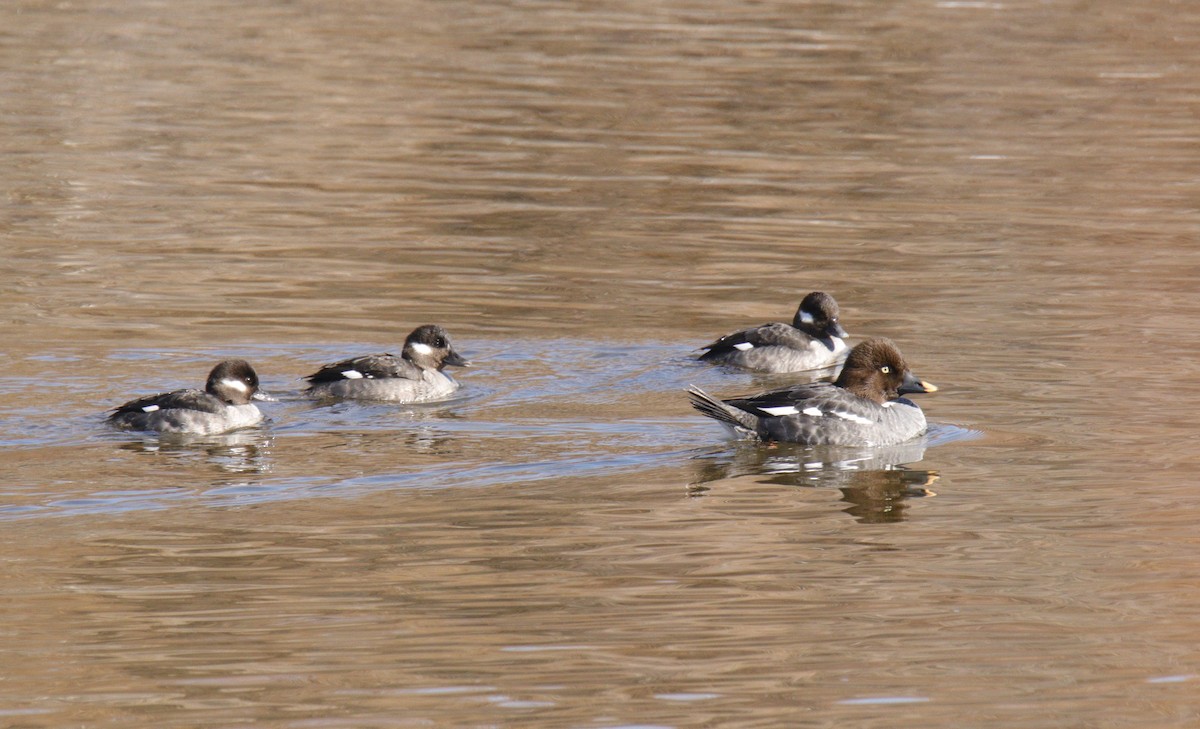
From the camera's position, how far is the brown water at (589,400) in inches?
315

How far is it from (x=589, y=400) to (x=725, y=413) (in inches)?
54.8

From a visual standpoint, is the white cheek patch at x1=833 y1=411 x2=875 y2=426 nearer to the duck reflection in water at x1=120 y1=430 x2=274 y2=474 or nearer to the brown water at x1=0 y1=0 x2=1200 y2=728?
the brown water at x1=0 y1=0 x2=1200 y2=728

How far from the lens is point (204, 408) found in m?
12.5

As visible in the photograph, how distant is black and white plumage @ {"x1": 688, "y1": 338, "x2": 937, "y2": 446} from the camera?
1252 cm

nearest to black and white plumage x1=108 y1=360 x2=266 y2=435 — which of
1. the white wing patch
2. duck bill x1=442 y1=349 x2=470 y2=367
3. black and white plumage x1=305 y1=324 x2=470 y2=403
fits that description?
the white wing patch

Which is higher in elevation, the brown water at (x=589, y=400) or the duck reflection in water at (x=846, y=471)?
the brown water at (x=589, y=400)

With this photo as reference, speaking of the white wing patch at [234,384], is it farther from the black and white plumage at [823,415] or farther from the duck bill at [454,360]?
the black and white plumage at [823,415]

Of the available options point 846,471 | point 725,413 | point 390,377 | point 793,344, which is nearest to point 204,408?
point 390,377

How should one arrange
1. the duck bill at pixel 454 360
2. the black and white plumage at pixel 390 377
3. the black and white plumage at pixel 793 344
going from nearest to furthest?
the black and white plumage at pixel 390 377 → the duck bill at pixel 454 360 → the black and white plumage at pixel 793 344

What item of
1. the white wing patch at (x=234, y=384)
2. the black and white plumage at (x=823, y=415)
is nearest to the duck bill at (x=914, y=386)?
the black and white plumage at (x=823, y=415)

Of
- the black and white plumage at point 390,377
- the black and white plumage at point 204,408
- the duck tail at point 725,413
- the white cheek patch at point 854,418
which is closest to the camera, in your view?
the black and white plumage at point 204,408

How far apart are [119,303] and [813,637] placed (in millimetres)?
9491

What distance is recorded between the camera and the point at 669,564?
959cm

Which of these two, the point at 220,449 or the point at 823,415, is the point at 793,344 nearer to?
the point at 823,415
